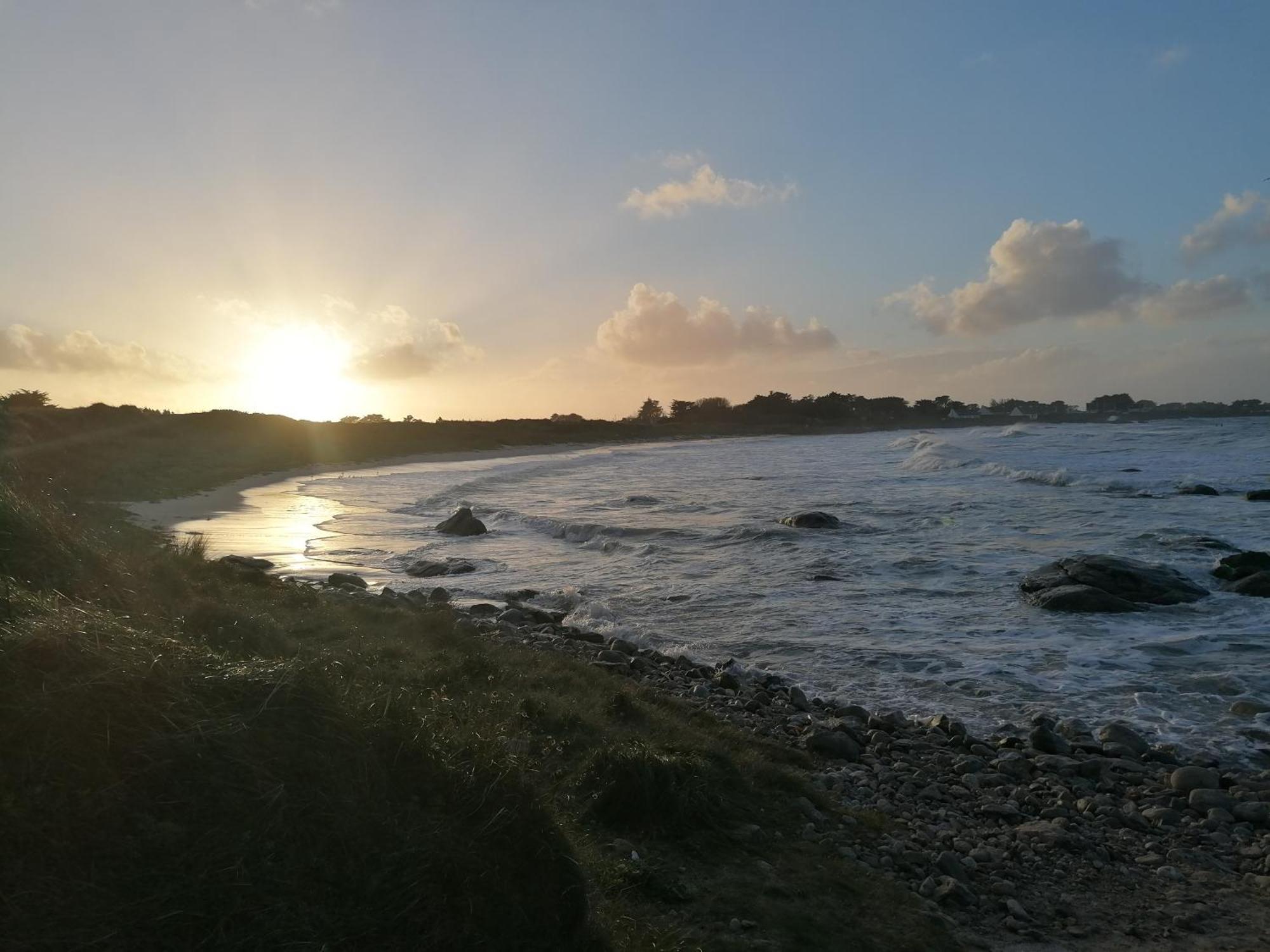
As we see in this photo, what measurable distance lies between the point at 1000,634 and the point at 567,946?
386 inches

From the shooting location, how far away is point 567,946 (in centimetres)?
344

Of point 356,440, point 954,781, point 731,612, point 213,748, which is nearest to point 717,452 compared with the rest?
point 356,440

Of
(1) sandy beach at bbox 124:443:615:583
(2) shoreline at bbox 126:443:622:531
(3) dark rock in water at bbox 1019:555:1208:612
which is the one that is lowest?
(3) dark rock in water at bbox 1019:555:1208:612

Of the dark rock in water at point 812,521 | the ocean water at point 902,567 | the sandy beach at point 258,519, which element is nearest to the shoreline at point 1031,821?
the ocean water at point 902,567

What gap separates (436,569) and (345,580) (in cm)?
257

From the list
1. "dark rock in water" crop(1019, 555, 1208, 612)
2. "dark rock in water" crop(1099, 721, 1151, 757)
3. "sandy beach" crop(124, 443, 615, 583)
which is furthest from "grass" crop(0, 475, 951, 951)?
"sandy beach" crop(124, 443, 615, 583)

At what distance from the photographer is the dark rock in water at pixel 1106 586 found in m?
12.7

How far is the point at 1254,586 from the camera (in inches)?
519

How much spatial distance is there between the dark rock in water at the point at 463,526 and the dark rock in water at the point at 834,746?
16.8m

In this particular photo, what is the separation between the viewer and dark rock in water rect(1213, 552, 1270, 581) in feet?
45.4

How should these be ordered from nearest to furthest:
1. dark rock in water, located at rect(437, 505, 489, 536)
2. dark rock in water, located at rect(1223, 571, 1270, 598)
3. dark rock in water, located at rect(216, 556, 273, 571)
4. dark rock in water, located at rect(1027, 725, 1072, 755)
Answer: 1. dark rock in water, located at rect(1027, 725, 1072, 755)
2. dark rock in water, located at rect(1223, 571, 1270, 598)
3. dark rock in water, located at rect(216, 556, 273, 571)
4. dark rock in water, located at rect(437, 505, 489, 536)

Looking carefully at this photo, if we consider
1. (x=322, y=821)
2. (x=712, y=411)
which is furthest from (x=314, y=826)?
(x=712, y=411)

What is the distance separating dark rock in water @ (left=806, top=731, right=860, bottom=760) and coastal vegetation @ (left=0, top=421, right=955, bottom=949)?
1380 millimetres

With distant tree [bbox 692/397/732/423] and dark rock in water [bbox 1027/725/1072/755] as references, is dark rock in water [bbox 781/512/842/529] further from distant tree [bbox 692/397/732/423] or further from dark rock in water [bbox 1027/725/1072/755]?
distant tree [bbox 692/397/732/423]
